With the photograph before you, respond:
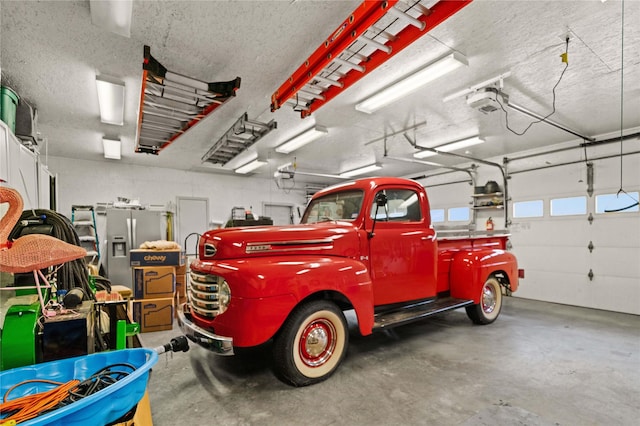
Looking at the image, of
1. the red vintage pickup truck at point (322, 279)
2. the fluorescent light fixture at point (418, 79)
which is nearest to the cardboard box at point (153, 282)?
the red vintage pickup truck at point (322, 279)

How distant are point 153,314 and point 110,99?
298 cm

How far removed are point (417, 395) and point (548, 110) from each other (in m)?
4.81

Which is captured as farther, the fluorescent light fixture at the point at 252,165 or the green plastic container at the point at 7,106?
the fluorescent light fixture at the point at 252,165

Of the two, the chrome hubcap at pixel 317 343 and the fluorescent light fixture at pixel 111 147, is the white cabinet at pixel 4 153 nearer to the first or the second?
the chrome hubcap at pixel 317 343

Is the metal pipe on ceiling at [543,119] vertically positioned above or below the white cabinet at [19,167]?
above

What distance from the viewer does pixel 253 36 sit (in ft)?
9.33

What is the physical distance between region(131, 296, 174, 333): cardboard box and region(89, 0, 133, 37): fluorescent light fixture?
341 cm

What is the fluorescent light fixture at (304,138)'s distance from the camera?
519 centimetres

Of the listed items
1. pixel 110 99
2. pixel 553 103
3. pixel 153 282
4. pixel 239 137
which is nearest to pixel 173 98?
pixel 110 99

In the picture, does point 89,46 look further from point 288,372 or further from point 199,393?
point 288,372

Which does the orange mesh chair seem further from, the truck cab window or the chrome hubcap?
the truck cab window

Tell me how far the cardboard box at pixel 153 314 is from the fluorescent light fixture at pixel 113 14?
3407mm

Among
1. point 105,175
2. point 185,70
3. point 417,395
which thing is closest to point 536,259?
point 417,395

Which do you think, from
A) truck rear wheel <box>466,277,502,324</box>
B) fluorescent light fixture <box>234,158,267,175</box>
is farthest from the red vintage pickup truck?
fluorescent light fixture <box>234,158,267,175</box>
